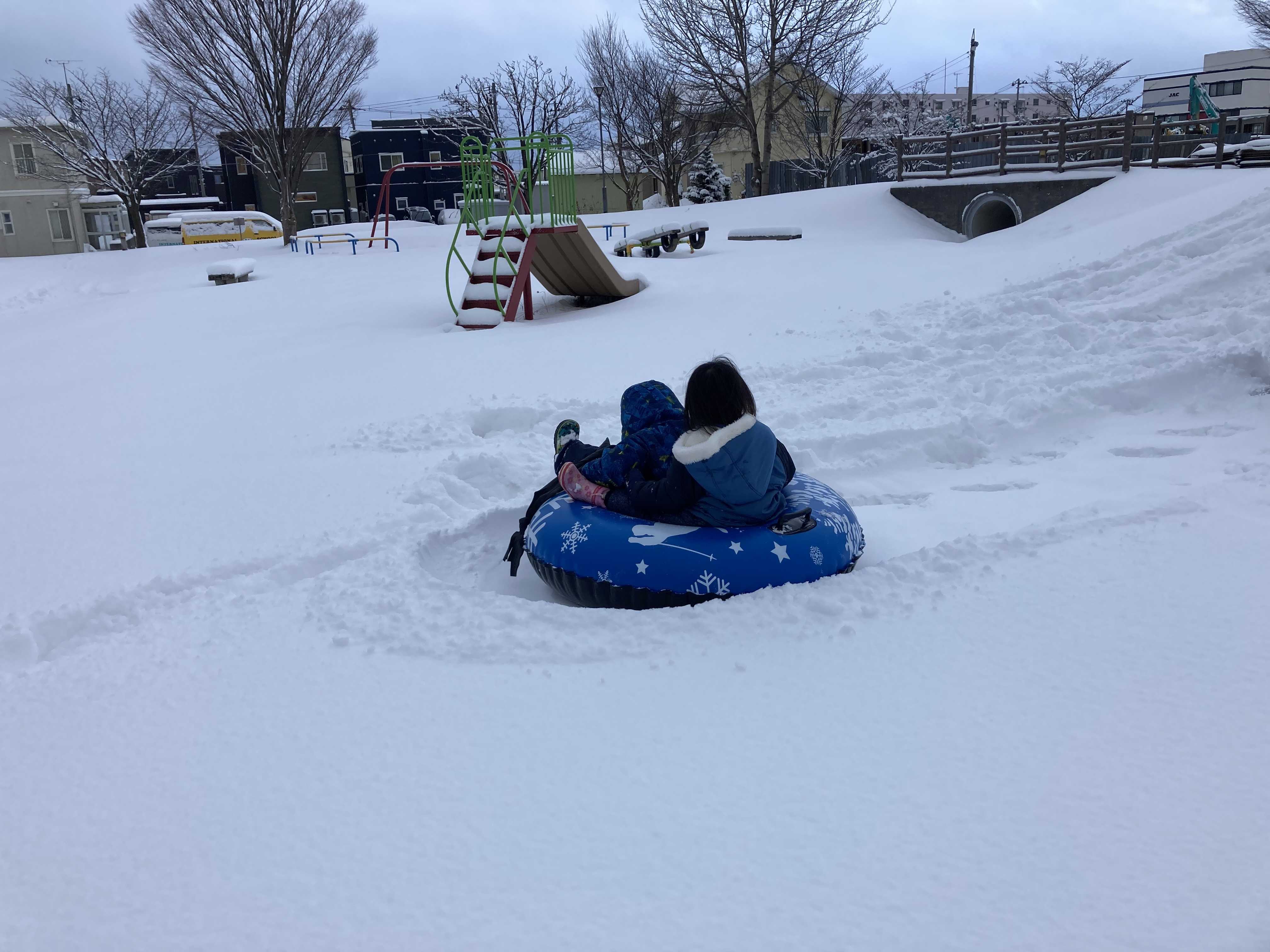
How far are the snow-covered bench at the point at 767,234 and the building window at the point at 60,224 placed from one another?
27786 millimetres

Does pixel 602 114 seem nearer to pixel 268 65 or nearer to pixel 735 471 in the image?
pixel 268 65

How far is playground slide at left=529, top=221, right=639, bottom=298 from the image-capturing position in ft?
32.4

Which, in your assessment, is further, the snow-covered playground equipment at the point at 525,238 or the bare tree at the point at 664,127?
the bare tree at the point at 664,127

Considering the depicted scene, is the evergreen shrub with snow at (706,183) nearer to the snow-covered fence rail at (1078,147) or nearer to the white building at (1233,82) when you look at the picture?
the snow-covered fence rail at (1078,147)

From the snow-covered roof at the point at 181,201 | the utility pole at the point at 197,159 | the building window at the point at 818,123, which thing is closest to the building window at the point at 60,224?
the utility pole at the point at 197,159

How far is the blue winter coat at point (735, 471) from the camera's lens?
3.47 m

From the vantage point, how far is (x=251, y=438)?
19.5 feet

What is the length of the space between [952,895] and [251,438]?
17.1 ft

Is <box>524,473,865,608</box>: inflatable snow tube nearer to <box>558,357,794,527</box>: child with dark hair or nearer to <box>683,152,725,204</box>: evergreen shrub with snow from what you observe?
<box>558,357,794,527</box>: child with dark hair

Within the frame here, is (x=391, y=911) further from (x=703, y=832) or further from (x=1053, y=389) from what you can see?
(x=1053, y=389)

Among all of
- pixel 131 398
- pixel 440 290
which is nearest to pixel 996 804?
pixel 131 398

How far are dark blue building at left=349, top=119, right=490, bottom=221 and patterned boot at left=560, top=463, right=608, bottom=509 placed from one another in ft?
141

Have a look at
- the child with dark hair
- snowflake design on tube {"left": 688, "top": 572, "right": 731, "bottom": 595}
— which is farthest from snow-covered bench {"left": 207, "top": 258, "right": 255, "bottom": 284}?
snowflake design on tube {"left": 688, "top": 572, "right": 731, "bottom": 595}

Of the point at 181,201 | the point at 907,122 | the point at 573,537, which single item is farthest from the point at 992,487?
the point at 181,201
